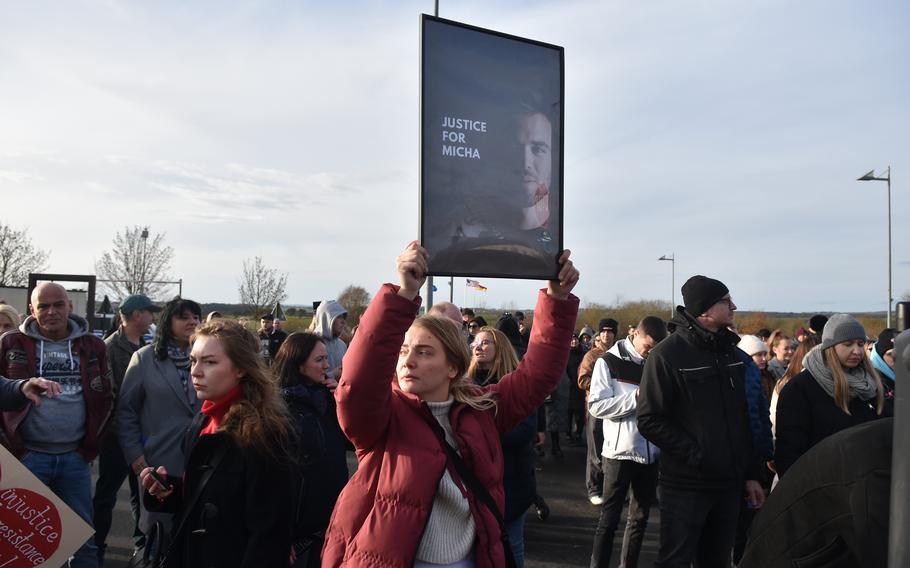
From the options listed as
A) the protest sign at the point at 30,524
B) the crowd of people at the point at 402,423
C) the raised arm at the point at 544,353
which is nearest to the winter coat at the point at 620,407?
the crowd of people at the point at 402,423

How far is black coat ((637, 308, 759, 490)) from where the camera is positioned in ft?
13.5

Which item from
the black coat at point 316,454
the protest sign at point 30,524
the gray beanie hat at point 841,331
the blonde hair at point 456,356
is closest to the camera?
the blonde hair at point 456,356

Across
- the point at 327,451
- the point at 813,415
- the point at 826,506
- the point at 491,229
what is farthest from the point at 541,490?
the point at 826,506

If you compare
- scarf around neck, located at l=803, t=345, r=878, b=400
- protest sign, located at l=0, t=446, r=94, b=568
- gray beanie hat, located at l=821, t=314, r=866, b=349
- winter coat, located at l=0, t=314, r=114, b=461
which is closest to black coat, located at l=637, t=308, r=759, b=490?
scarf around neck, located at l=803, t=345, r=878, b=400

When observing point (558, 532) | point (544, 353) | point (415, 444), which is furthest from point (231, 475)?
point (558, 532)

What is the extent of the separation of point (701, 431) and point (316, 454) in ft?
7.62

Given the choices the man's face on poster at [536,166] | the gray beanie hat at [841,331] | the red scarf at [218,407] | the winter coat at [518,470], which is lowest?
the winter coat at [518,470]

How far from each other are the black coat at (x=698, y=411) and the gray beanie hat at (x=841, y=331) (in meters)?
0.62

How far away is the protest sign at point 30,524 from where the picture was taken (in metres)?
3.68

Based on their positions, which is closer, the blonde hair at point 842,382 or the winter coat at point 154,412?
the blonde hair at point 842,382

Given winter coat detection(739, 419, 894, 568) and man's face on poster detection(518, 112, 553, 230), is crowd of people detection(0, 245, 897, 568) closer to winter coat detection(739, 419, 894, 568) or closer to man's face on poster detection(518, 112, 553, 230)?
winter coat detection(739, 419, 894, 568)

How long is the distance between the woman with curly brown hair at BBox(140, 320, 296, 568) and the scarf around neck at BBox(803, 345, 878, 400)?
3.39 metres

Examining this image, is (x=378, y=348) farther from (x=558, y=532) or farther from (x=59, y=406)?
(x=558, y=532)

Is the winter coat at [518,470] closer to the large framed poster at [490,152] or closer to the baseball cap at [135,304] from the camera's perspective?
the large framed poster at [490,152]
